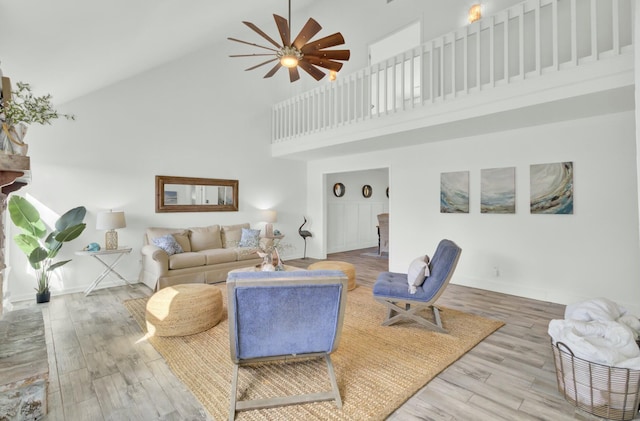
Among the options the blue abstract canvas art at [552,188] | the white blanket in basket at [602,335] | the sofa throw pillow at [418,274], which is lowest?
the white blanket in basket at [602,335]

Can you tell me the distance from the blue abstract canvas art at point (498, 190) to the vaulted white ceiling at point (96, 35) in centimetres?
445

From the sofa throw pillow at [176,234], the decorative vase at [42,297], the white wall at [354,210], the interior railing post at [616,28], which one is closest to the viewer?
the interior railing post at [616,28]

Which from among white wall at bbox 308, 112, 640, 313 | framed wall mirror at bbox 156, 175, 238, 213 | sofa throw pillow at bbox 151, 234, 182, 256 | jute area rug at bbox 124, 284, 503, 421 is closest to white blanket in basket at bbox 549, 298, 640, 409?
jute area rug at bbox 124, 284, 503, 421

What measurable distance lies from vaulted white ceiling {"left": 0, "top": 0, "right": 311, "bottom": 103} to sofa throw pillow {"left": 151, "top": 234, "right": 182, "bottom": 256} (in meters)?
2.33

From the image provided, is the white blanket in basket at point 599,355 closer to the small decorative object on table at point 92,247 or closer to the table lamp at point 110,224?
the table lamp at point 110,224

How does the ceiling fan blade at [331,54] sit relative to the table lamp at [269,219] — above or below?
above

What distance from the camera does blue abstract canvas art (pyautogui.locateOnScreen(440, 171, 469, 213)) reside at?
4.91 metres

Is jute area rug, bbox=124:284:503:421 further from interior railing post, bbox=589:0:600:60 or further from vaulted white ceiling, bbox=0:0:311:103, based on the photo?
interior railing post, bbox=589:0:600:60

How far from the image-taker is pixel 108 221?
451cm

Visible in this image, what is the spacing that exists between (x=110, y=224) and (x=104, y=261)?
33.2 inches

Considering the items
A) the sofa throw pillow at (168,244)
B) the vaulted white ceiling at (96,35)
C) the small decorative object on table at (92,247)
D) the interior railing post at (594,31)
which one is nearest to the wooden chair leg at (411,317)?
the interior railing post at (594,31)

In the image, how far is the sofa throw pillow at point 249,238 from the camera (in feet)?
18.9

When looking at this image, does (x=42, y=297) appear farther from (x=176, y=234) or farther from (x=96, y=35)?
(x=96, y=35)

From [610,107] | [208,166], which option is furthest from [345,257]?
[610,107]
